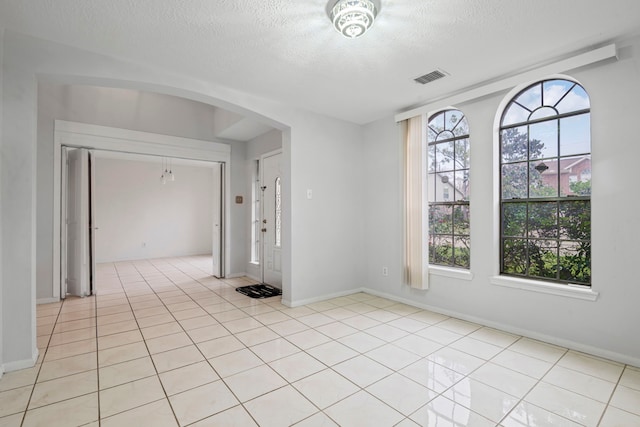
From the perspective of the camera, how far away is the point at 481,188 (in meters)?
3.33

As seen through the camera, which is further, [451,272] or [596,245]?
[451,272]

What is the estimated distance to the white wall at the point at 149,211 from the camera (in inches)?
302

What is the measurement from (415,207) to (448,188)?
1.57 feet

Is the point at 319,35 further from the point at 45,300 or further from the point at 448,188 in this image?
the point at 45,300

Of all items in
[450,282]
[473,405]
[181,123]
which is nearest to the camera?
[473,405]

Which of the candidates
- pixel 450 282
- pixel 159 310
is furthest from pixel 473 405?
pixel 159 310

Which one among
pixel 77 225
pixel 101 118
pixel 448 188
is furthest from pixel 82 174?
pixel 448 188

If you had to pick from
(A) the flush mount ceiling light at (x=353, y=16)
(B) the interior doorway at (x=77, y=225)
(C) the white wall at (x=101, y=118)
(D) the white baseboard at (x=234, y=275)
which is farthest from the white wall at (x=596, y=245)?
(B) the interior doorway at (x=77, y=225)

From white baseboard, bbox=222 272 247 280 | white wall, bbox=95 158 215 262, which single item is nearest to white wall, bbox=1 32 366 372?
white baseboard, bbox=222 272 247 280

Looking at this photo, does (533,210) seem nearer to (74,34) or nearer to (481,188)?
(481,188)

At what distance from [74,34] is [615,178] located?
15.2 feet

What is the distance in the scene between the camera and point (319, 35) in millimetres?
2402

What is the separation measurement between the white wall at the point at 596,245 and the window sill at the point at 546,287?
5cm

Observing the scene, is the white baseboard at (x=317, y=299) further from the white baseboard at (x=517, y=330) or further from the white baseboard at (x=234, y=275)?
the white baseboard at (x=234, y=275)
